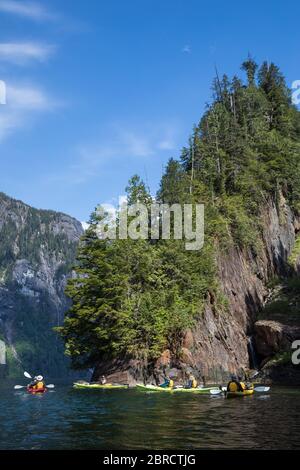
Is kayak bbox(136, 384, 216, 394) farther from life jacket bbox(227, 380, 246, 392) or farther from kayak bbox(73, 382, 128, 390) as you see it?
life jacket bbox(227, 380, 246, 392)

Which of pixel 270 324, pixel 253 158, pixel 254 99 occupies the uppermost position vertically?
pixel 254 99

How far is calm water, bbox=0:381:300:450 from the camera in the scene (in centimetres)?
1607

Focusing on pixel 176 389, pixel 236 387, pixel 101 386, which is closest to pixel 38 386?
pixel 101 386

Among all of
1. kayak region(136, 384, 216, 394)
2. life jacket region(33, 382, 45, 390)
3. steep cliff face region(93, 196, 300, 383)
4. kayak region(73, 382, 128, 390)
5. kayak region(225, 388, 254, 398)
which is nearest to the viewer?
kayak region(225, 388, 254, 398)

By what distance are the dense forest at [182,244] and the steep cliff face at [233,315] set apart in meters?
1.10

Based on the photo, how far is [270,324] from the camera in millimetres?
49938

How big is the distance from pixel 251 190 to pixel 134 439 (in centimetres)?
5282

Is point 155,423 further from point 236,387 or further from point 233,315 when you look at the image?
point 233,315

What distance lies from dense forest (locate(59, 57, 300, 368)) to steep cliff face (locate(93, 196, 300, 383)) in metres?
1.10

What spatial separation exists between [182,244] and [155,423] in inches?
1325

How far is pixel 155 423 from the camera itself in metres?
20.7

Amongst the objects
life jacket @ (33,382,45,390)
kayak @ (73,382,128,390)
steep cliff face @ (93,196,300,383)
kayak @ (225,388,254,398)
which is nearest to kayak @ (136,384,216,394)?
kayak @ (73,382,128,390)

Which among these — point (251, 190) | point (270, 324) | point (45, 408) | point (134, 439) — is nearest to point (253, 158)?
point (251, 190)
